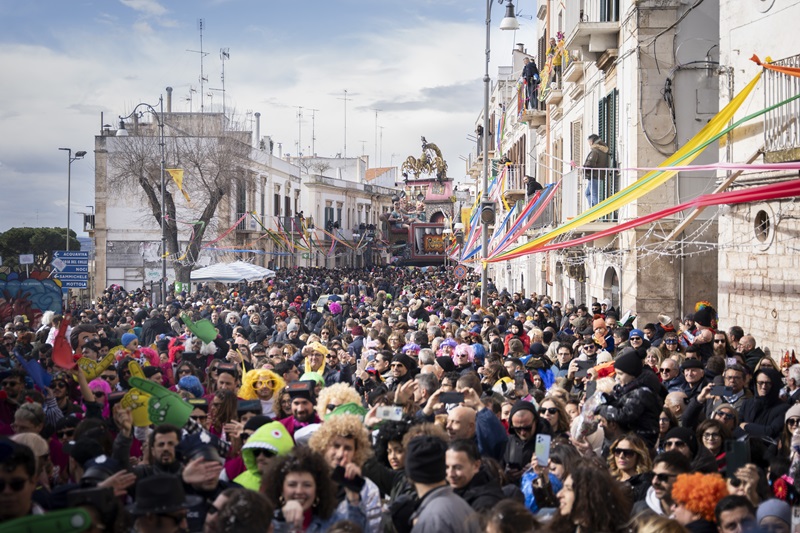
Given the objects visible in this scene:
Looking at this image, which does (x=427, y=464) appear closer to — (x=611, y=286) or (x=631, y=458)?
(x=631, y=458)

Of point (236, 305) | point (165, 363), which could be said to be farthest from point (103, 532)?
point (236, 305)

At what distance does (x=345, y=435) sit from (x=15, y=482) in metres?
1.76

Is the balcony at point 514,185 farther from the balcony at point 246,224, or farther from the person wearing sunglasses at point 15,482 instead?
the person wearing sunglasses at point 15,482

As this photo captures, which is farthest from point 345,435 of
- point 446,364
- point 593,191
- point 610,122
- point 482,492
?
→ point 610,122

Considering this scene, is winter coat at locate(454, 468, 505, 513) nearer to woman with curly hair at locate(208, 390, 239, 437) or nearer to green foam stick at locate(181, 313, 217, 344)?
woman with curly hair at locate(208, 390, 239, 437)

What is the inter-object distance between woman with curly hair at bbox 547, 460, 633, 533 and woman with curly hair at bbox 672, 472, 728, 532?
0.87ft

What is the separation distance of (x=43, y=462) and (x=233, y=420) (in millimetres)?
1640

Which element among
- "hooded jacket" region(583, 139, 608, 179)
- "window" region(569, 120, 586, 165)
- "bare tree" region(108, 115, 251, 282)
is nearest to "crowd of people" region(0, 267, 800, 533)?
"hooded jacket" region(583, 139, 608, 179)

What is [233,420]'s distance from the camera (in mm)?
7215

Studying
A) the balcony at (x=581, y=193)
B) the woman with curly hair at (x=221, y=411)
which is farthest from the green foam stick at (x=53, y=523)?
the balcony at (x=581, y=193)

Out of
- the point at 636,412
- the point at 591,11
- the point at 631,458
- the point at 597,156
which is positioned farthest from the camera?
the point at 591,11

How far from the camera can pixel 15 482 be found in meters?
4.61

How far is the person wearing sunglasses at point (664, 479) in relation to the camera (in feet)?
16.8

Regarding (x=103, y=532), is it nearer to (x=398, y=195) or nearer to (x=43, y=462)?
(x=43, y=462)
